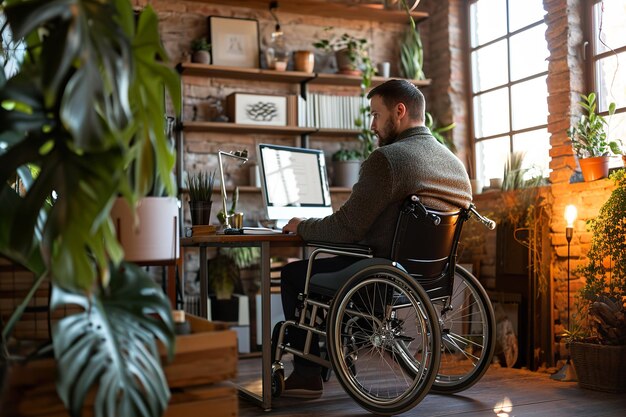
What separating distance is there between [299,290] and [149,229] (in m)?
1.42

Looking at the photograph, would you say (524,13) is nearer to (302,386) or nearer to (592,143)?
(592,143)

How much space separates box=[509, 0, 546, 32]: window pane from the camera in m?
4.79

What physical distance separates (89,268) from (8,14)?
1.63 ft

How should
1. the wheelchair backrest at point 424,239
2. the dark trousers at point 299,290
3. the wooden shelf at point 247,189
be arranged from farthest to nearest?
the wooden shelf at point 247,189 < the dark trousers at point 299,290 < the wheelchair backrest at point 424,239

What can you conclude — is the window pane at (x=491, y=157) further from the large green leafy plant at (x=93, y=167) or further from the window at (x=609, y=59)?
the large green leafy plant at (x=93, y=167)

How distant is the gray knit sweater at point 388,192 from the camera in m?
2.78

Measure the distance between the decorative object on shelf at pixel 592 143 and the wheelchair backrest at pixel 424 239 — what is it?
1.27 m

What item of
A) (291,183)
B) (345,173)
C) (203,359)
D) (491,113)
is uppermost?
(491,113)

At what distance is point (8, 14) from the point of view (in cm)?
137

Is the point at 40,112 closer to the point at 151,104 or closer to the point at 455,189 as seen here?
the point at 151,104

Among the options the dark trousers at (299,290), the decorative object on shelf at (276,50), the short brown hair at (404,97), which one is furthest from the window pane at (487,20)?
the dark trousers at (299,290)

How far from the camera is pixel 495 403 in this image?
10.0 feet

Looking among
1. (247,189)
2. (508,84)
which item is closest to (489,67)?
(508,84)

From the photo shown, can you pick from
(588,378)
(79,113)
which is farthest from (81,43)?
(588,378)
